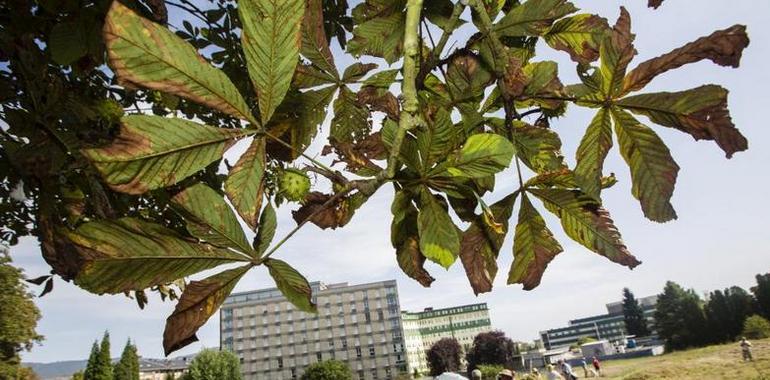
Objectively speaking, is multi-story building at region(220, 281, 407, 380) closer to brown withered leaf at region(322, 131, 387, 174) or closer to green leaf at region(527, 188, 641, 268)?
brown withered leaf at region(322, 131, 387, 174)

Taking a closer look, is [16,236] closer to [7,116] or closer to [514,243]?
[7,116]

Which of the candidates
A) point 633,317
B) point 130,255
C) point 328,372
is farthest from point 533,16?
point 633,317

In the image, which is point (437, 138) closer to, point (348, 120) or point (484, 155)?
point (484, 155)

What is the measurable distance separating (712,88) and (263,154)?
3.12ft

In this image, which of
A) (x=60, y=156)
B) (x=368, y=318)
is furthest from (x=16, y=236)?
(x=368, y=318)

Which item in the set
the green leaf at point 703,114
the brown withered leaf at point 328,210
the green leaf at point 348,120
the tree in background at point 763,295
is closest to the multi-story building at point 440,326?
the tree in background at point 763,295

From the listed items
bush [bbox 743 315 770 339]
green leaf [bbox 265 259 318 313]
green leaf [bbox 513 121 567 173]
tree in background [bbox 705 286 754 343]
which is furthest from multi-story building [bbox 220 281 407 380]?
green leaf [bbox 265 259 318 313]

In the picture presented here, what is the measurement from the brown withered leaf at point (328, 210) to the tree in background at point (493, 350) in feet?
199

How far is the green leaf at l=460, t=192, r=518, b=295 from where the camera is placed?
1.21 m

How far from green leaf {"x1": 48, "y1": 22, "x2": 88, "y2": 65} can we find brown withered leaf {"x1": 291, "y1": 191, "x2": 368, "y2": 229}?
108cm

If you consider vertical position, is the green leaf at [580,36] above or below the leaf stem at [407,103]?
above

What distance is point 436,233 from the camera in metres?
1.02

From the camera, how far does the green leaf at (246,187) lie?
0.76 metres

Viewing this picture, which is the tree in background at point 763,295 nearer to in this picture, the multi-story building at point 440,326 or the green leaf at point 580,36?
the multi-story building at point 440,326
